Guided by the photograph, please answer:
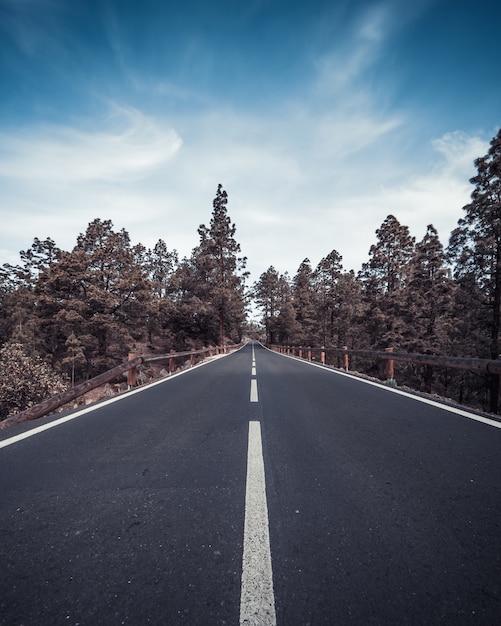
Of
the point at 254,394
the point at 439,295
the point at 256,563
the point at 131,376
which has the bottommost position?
the point at 254,394

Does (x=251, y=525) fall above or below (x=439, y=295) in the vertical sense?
below

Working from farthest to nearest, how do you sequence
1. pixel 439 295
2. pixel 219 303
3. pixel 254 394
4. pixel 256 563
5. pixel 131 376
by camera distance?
pixel 219 303 < pixel 439 295 < pixel 131 376 < pixel 254 394 < pixel 256 563

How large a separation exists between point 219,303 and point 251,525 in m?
33.6

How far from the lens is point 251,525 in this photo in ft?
5.86

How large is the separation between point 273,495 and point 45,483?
1.92 metres

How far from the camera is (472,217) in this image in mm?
15414

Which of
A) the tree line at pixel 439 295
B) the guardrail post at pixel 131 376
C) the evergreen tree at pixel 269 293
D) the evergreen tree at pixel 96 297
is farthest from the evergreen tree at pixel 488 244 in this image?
the evergreen tree at pixel 269 293

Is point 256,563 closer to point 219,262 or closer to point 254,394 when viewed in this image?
point 254,394

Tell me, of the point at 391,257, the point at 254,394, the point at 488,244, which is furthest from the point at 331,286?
the point at 254,394

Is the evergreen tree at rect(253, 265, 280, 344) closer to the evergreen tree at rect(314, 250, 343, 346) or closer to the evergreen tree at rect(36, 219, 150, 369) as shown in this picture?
the evergreen tree at rect(314, 250, 343, 346)

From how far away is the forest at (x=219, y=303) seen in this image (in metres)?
14.7

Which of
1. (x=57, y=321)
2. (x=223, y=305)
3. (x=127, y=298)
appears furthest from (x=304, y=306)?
(x=57, y=321)

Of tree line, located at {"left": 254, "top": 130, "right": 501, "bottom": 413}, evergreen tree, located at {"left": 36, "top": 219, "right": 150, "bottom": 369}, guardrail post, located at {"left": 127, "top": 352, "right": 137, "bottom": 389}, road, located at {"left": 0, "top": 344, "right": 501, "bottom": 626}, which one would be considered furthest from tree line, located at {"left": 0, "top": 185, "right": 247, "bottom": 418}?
tree line, located at {"left": 254, "top": 130, "right": 501, "bottom": 413}

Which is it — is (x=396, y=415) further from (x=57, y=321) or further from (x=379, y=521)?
(x=57, y=321)
